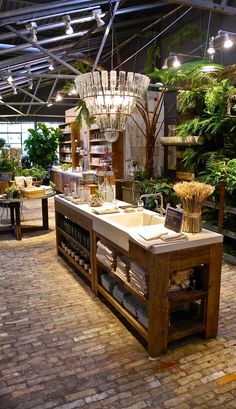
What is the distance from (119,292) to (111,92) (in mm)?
1832

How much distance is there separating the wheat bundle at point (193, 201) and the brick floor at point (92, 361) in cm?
96

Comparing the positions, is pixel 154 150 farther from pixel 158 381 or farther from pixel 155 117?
pixel 158 381

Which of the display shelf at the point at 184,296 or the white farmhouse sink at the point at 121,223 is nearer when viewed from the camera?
the display shelf at the point at 184,296

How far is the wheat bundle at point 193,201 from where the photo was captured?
2.57 meters

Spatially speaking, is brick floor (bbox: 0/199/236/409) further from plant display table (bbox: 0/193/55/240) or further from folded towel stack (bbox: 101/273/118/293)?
plant display table (bbox: 0/193/55/240)

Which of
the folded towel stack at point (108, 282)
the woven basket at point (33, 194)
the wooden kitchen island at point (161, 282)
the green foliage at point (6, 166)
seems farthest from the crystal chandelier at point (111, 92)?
the green foliage at point (6, 166)

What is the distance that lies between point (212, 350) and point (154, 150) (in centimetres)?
500

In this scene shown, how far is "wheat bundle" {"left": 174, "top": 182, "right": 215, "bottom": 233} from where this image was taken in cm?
257

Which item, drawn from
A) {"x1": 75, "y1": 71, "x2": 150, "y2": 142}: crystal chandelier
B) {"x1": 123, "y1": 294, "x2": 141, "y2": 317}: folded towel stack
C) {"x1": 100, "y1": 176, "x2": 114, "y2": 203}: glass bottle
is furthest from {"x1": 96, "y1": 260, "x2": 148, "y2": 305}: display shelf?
{"x1": 75, "y1": 71, "x2": 150, "y2": 142}: crystal chandelier

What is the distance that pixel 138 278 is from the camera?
2609 millimetres

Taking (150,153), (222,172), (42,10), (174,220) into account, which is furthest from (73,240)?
(42,10)

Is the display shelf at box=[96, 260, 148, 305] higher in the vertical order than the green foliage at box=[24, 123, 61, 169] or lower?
lower

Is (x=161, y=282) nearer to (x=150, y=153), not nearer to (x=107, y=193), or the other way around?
(x=107, y=193)

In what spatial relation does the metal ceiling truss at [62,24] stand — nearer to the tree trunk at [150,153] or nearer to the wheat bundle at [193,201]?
→ the tree trunk at [150,153]
